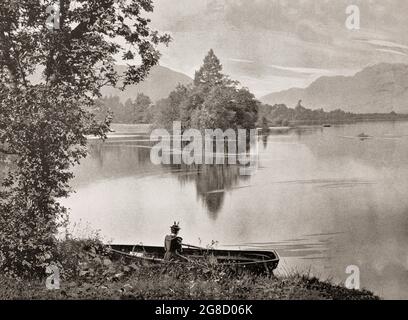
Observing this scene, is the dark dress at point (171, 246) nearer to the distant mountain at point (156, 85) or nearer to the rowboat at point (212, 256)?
the rowboat at point (212, 256)

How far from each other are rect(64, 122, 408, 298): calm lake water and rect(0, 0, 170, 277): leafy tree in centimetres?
202

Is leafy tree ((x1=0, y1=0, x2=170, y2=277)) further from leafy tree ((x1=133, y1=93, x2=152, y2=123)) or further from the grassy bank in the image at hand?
leafy tree ((x1=133, y1=93, x2=152, y2=123))

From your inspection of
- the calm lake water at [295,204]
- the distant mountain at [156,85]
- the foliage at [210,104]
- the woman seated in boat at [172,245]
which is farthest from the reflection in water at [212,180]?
the woman seated in boat at [172,245]

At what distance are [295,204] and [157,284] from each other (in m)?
4.90

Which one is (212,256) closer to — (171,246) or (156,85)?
(171,246)

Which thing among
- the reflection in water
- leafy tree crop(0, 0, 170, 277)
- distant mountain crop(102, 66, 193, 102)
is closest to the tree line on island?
distant mountain crop(102, 66, 193, 102)

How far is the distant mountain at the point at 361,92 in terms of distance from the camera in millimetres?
13180

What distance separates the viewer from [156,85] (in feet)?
44.8

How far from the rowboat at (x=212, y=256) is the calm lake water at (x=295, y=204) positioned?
0.38 m

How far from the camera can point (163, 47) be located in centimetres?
1316
